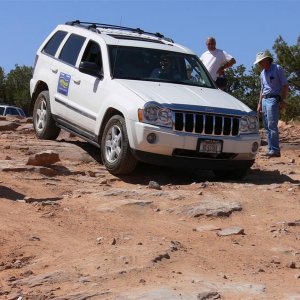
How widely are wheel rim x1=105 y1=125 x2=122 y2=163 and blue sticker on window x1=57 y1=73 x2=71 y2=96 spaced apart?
4.87ft

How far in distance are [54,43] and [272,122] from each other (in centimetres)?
337

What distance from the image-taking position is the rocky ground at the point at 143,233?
4957mm

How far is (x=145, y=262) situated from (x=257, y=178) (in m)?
4.33

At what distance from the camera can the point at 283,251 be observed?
5996mm

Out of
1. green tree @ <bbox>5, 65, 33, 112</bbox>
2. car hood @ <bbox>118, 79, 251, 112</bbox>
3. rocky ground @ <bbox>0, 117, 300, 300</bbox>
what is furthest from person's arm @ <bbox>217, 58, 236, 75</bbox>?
green tree @ <bbox>5, 65, 33, 112</bbox>

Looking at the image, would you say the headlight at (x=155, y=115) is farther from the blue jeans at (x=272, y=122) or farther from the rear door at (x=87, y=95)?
the blue jeans at (x=272, y=122)

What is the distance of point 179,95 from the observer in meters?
8.98

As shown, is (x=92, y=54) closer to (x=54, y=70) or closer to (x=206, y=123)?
(x=54, y=70)

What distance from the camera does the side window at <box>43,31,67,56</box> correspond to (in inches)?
437

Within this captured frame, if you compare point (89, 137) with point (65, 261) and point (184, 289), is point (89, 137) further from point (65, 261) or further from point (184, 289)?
point (184, 289)

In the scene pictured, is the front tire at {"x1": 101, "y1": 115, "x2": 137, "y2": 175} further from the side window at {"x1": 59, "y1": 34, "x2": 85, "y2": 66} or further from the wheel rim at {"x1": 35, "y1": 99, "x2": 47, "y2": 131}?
the wheel rim at {"x1": 35, "y1": 99, "x2": 47, "y2": 131}

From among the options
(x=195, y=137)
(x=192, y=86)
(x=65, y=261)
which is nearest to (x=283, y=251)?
(x=65, y=261)

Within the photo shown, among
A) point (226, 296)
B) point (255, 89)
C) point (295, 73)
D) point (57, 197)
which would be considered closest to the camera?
point (226, 296)

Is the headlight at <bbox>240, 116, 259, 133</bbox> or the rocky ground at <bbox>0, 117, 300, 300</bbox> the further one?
the headlight at <bbox>240, 116, 259, 133</bbox>
